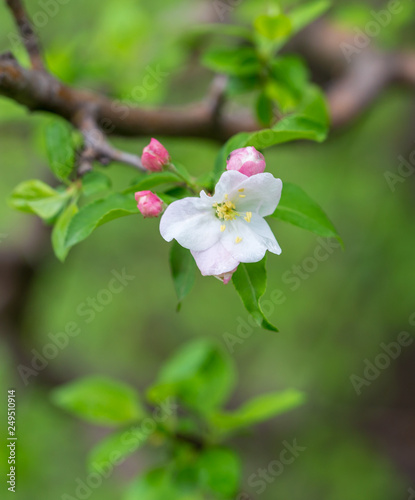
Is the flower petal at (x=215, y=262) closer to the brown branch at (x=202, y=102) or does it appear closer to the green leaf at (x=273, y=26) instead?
the brown branch at (x=202, y=102)

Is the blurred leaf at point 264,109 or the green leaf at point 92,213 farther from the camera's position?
the blurred leaf at point 264,109

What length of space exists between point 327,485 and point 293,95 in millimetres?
3205

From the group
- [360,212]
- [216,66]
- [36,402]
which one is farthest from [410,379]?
[216,66]

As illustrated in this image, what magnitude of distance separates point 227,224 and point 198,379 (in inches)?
28.3

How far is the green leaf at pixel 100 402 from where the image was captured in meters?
1.44

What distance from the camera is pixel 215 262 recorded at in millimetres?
781

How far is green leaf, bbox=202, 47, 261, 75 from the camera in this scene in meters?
1.34

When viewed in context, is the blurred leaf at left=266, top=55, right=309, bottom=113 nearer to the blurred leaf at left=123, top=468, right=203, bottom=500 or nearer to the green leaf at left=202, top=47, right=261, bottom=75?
the green leaf at left=202, top=47, right=261, bottom=75

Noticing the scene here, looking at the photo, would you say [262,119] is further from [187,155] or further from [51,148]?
[187,155]

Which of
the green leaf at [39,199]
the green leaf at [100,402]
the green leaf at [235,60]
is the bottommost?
the green leaf at [100,402]

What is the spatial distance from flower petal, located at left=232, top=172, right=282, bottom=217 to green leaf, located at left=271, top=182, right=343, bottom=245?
0.04 metres
